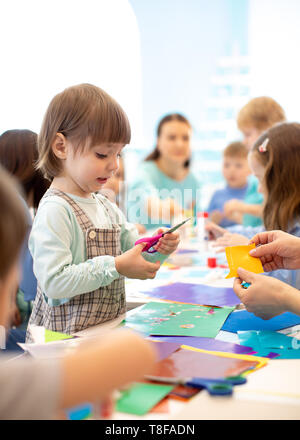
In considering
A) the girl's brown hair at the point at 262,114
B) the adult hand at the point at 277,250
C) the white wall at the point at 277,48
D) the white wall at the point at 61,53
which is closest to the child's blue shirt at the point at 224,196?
the girl's brown hair at the point at 262,114

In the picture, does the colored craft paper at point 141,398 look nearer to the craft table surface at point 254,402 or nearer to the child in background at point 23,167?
the craft table surface at point 254,402

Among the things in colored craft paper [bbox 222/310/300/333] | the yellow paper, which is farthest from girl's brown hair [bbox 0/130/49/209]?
the yellow paper

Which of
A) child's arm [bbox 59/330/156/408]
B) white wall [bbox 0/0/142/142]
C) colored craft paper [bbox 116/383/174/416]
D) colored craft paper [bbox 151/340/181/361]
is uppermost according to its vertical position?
white wall [bbox 0/0/142/142]

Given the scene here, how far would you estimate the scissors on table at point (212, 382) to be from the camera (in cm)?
67

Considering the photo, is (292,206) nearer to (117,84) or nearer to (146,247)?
(146,247)

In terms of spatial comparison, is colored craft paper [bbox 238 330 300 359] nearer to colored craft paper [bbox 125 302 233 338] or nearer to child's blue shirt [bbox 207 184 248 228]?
colored craft paper [bbox 125 302 233 338]

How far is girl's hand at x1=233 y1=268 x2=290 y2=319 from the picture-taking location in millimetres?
955

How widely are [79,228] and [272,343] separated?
50cm

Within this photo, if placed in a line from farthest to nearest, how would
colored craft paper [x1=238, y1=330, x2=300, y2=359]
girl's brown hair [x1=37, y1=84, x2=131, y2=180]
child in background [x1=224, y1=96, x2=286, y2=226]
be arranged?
1. child in background [x1=224, y1=96, x2=286, y2=226]
2. girl's brown hair [x1=37, y1=84, x2=131, y2=180]
3. colored craft paper [x1=238, y1=330, x2=300, y2=359]

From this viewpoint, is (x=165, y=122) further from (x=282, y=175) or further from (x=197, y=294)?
(x=197, y=294)

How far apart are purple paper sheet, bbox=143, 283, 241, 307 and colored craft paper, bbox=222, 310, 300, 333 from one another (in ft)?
0.40

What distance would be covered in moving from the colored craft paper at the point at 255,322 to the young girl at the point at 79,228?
214 mm

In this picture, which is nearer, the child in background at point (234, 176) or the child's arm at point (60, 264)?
the child's arm at point (60, 264)

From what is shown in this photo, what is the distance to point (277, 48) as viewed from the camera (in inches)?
162
